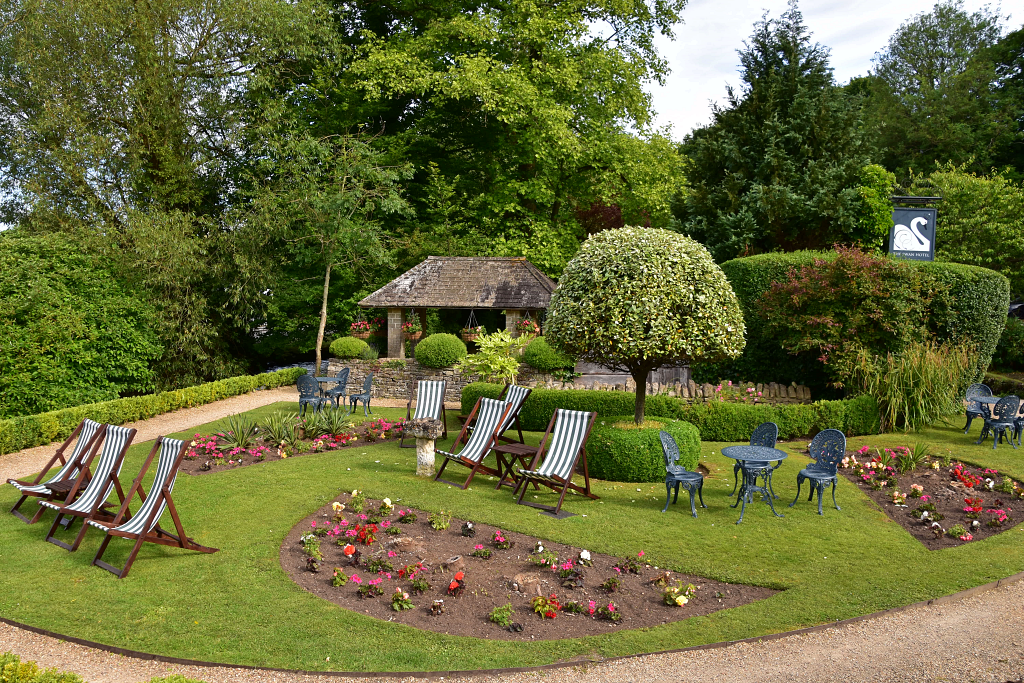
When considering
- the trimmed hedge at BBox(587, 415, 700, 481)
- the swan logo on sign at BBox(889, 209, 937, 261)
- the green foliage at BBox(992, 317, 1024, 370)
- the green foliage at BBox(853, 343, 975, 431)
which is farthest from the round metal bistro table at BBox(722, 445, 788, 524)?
the green foliage at BBox(992, 317, 1024, 370)

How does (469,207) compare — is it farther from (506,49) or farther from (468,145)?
(506,49)

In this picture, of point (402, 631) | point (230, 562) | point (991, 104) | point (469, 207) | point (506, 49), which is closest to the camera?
point (402, 631)

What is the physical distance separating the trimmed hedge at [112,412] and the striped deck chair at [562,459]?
33.7 feet

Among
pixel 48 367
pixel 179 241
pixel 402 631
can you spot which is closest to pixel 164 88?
pixel 179 241

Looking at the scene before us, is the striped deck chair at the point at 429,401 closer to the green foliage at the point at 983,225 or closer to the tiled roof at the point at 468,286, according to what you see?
the tiled roof at the point at 468,286

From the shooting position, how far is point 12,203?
74.1ft

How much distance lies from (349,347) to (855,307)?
1504 cm

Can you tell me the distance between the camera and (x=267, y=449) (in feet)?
42.9

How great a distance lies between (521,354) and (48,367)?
12.1 meters

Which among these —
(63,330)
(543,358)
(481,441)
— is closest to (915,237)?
(543,358)

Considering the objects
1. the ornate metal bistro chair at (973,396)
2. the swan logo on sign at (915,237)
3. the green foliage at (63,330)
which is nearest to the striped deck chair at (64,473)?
the green foliage at (63,330)

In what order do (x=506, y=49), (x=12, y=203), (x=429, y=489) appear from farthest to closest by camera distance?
1. (x=506, y=49)
2. (x=12, y=203)
3. (x=429, y=489)

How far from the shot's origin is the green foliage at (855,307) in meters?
16.0

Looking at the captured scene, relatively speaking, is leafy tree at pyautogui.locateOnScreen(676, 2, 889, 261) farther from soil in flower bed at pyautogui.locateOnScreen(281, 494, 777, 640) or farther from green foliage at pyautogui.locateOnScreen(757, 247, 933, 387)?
soil in flower bed at pyautogui.locateOnScreen(281, 494, 777, 640)
